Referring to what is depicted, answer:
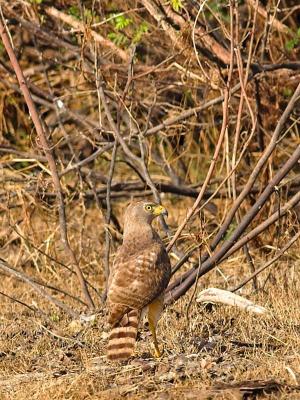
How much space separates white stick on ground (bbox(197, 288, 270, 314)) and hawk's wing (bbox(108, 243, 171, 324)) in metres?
0.78

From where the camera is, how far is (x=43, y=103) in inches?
378

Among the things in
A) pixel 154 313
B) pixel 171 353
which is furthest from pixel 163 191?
pixel 171 353

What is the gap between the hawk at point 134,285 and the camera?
19.7 feet

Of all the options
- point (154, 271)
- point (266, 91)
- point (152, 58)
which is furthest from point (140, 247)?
point (152, 58)

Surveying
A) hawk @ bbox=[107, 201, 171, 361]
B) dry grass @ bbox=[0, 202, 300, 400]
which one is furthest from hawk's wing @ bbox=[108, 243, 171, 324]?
dry grass @ bbox=[0, 202, 300, 400]

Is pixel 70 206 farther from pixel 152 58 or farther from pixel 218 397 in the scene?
pixel 218 397

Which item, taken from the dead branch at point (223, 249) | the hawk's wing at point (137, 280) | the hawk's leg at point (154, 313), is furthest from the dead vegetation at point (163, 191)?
the hawk's wing at point (137, 280)

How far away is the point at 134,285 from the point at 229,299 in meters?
1.12

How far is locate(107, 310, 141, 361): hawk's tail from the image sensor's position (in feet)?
19.4

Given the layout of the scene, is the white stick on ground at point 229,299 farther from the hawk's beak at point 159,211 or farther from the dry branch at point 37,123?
the dry branch at point 37,123

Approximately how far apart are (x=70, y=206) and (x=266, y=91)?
2.33m

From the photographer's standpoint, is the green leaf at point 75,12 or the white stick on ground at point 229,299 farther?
the green leaf at point 75,12

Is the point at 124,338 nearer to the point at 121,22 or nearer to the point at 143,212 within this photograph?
the point at 143,212

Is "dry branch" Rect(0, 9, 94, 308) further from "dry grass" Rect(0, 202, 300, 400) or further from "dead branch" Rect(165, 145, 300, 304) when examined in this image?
"dead branch" Rect(165, 145, 300, 304)
